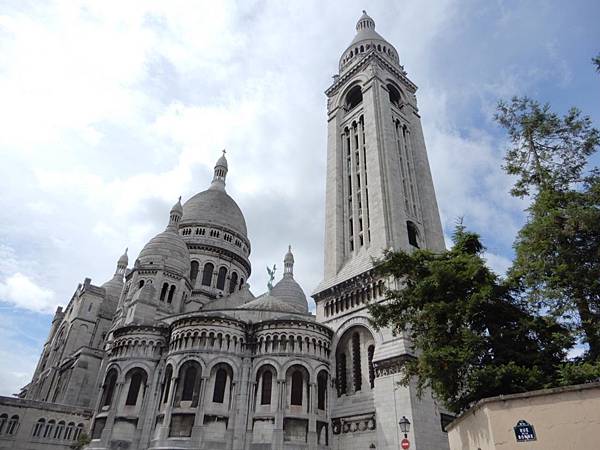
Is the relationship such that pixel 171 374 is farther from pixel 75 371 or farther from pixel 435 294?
pixel 435 294

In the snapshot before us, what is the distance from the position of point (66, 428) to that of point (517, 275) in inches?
1493

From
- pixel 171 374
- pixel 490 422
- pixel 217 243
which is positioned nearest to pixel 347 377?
pixel 171 374

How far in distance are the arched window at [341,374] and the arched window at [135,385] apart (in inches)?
560

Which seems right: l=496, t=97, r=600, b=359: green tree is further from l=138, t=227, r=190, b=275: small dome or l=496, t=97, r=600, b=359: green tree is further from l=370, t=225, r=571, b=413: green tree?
l=138, t=227, r=190, b=275: small dome

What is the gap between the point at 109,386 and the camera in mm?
30516

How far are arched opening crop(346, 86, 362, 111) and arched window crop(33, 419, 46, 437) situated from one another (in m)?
41.0

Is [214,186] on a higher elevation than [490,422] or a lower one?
higher

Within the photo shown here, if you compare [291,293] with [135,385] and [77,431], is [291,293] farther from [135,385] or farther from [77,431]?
[77,431]

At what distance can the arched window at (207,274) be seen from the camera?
5044 cm

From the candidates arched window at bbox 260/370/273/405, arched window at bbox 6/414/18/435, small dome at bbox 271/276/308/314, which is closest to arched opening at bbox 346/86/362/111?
small dome at bbox 271/276/308/314

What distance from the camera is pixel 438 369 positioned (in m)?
14.9

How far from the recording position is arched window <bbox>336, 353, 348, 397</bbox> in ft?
94.5

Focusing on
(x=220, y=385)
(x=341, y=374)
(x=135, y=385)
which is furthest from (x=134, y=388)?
(x=341, y=374)

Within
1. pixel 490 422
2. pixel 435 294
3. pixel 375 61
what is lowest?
pixel 490 422
